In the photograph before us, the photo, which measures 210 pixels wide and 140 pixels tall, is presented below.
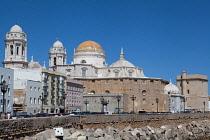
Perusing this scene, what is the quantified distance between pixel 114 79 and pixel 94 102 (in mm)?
9096

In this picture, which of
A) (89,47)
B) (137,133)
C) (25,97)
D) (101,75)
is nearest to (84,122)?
(137,133)

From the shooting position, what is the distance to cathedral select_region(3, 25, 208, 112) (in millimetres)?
83875

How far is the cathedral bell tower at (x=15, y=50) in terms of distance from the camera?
82.5 meters

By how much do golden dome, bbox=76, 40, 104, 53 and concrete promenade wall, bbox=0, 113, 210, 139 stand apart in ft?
133

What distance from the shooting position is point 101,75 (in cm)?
10212

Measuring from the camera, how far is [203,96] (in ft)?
403

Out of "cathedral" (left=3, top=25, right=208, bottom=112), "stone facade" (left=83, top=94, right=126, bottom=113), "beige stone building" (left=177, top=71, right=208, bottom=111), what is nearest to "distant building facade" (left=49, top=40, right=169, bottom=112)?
"cathedral" (left=3, top=25, right=208, bottom=112)

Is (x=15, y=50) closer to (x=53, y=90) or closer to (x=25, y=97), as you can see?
(x=53, y=90)

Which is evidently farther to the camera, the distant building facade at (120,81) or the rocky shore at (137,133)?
the distant building facade at (120,81)

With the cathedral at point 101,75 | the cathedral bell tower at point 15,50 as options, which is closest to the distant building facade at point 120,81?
the cathedral at point 101,75

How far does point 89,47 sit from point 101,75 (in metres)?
8.25

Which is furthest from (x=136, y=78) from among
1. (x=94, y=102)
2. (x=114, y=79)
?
(x=94, y=102)

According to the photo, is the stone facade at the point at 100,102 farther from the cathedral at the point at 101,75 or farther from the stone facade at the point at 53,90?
the stone facade at the point at 53,90

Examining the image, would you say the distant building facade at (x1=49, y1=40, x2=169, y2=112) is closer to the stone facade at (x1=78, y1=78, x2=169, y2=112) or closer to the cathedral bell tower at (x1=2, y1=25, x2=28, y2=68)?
the stone facade at (x1=78, y1=78, x2=169, y2=112)
